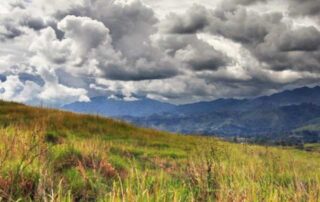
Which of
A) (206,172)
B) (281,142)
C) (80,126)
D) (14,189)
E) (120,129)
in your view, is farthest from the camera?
(120,129)

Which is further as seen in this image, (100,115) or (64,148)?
(100,115)

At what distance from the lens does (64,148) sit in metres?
13.1

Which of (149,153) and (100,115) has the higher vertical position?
(100,115)

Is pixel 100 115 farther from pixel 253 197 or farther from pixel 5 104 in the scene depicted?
pixel 253 197

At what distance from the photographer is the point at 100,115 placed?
39.2 m

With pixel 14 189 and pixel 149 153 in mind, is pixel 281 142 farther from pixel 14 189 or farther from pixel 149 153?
pixel 149 153

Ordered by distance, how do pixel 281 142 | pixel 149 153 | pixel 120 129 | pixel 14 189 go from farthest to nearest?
pixel 120 129, pixel 149 153, pixel 281 142, pixel 14 189

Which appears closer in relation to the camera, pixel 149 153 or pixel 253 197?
pixel 253 197

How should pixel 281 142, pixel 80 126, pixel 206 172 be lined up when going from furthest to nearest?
pixel 80 126 < pixel 281 142 < pixel 206 172

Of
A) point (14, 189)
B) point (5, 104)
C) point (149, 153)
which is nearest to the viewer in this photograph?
point (14, 189)

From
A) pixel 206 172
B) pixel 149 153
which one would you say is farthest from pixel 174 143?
pixel 206 172

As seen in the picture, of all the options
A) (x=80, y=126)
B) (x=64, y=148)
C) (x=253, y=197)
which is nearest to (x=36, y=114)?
(x=80, y=126)

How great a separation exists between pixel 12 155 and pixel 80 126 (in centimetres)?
2372

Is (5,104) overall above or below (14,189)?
above
